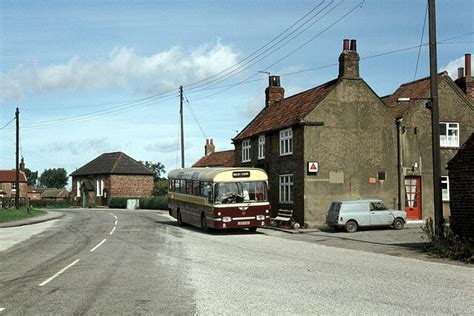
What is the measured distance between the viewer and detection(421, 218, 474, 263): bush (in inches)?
622

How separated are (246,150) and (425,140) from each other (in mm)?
12065

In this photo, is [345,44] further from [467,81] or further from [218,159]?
[218,159]

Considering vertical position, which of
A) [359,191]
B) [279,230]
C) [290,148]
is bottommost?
[279,230]

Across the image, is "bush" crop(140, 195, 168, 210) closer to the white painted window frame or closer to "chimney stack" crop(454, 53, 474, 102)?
the white painted window frame

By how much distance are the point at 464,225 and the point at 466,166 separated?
1880mm

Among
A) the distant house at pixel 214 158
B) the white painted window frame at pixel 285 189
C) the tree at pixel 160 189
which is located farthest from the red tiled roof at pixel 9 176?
the white painted window frame at pixel 285 189

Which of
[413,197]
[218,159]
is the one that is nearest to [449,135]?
[413,197]

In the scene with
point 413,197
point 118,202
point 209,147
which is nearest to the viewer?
point 413,197

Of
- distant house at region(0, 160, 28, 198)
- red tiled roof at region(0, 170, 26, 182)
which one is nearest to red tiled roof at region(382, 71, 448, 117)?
distant house at region(0, 160, 28, 198)

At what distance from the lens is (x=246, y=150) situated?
38.8m

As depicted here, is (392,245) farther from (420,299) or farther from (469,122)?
(469,122)

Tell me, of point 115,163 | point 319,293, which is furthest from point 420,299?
point 115,163

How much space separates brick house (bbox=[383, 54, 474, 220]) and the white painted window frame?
598 cm

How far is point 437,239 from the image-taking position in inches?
677
